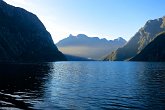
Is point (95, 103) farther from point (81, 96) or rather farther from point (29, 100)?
point (29, 100)

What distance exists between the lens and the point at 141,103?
192 feet

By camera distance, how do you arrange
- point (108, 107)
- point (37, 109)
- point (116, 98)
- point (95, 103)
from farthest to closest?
point (116, 98)
point (95, 103)
point (108, 107)
point (37, 109)

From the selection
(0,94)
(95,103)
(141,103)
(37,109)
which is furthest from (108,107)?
(0,94)

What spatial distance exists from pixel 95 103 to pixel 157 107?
12305mm

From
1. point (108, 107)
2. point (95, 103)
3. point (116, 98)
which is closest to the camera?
point (108, 107)

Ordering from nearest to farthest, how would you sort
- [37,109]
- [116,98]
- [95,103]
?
[37,109]
[95,103]
[116,98]

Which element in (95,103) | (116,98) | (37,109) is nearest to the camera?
(37,109)

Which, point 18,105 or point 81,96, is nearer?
point 18,105

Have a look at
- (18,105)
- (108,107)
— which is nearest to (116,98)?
(108,107)

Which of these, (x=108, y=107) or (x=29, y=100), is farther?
(x=29, y=100)

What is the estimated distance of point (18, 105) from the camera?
54438 mm

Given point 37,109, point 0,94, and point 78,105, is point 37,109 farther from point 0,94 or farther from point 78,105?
point 0,94

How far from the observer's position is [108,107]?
5428 cm

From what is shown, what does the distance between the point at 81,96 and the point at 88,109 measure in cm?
1553
